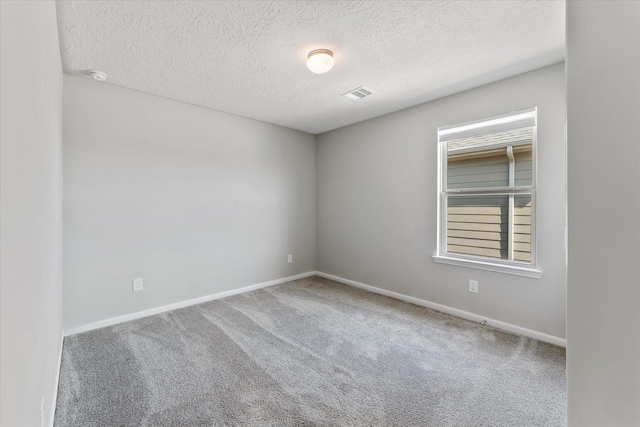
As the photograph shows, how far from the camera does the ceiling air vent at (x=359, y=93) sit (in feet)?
9.35

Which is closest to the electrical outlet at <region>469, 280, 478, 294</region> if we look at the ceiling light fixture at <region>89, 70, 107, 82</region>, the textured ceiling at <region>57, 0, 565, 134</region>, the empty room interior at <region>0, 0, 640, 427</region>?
the empty room interior at <region>0, 0, 640, 427</region>

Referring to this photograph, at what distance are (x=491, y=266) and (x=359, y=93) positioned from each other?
87.1 inches

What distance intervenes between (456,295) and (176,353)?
108 inches

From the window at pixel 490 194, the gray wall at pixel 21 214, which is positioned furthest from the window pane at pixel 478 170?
the gray wall at pixel 21 214

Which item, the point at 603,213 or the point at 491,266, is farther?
the point at 491,266

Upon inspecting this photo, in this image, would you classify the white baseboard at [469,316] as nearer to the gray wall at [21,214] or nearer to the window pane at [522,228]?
the window pane at [522,228]

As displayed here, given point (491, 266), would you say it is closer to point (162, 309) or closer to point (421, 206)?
point (421, 206)

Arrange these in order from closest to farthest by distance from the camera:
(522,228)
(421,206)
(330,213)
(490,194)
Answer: (522,228) → (490,194) → (421,206) → (330,213)

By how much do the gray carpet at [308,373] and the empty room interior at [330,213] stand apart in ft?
0.06

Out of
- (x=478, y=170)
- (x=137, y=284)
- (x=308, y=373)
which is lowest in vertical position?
(x=308, y=373)

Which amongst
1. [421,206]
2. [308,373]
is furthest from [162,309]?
[421,206]

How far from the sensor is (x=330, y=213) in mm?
4441

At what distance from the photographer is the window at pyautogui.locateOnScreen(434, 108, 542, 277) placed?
8.59 feet

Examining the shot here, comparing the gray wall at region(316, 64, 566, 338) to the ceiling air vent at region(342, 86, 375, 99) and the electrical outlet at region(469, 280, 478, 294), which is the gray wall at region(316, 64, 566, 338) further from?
the ceiling air vent at region(342, 86, 375, 99)
